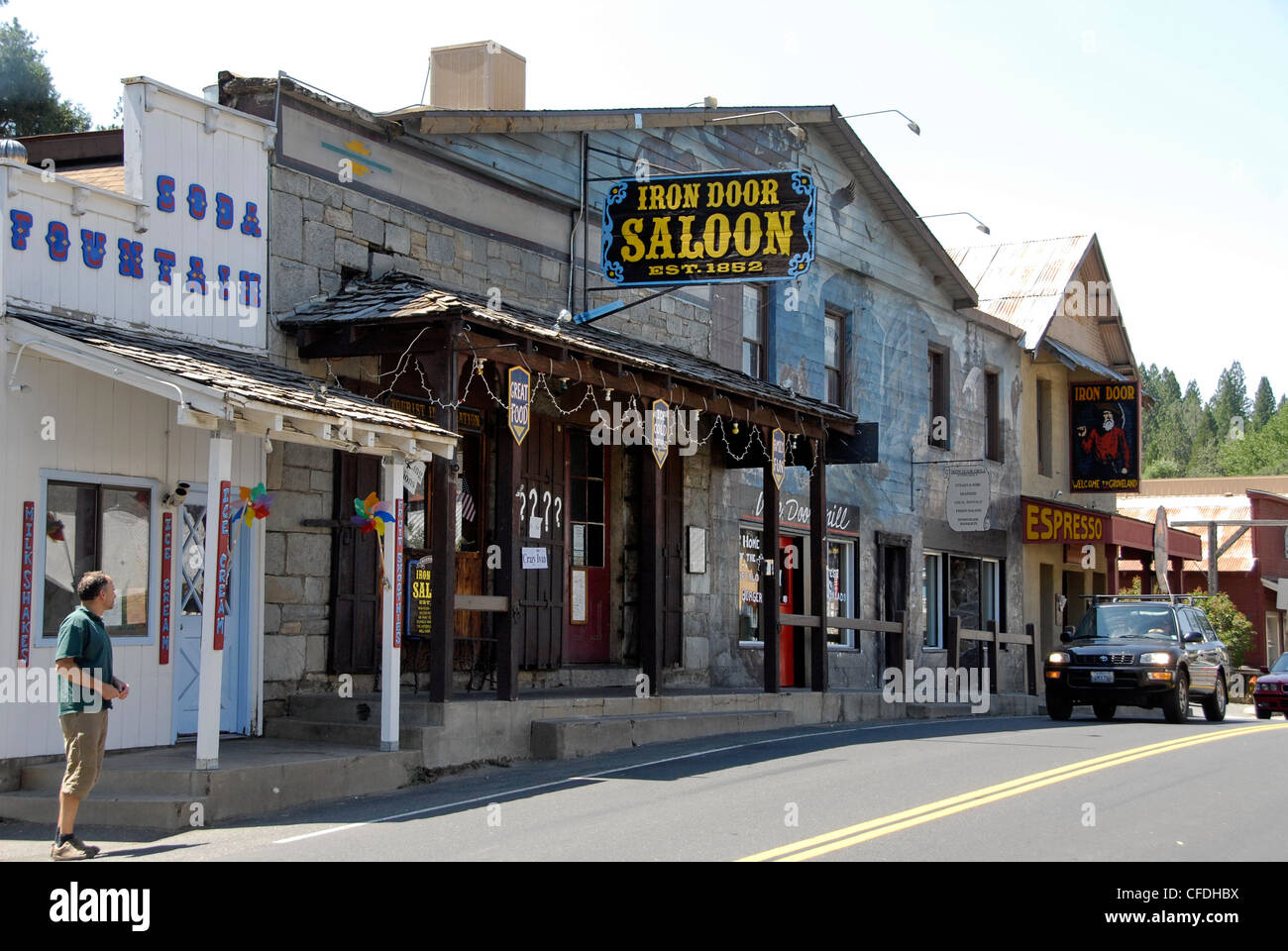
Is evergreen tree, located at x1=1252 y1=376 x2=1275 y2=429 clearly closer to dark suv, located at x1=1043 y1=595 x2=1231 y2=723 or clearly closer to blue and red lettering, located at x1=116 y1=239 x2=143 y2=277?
dark suv, located at x1=1043 y1=595 x2=1231 y2=723

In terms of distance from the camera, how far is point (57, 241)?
35.4 feet

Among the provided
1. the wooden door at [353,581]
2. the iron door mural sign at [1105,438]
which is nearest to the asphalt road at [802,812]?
the wooden door at [353,581]

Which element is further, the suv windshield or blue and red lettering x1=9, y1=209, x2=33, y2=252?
the suv windshield

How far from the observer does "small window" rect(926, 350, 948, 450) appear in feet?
83.0

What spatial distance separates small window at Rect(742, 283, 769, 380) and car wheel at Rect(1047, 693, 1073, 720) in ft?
19.8

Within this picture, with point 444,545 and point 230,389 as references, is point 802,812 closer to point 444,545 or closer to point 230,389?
point 444,545

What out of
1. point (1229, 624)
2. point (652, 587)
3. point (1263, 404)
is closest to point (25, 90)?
point (652, 587)

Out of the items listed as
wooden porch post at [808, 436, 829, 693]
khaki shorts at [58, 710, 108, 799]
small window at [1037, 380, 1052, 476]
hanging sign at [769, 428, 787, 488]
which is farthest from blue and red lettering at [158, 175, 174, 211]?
small window at [1037, 380, 1052, 476]

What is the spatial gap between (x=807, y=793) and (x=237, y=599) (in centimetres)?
525

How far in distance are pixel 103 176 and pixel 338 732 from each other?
5393mm

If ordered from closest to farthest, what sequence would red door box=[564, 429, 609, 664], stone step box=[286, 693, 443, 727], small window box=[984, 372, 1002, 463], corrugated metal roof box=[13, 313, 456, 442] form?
corrugated metal roof box=[13, 313, 456, 442]
stone step box=[286, 693, 443, 727]
red door box=[564, 429, 609, 664]
small window box=[984, 372, 1002, 463]

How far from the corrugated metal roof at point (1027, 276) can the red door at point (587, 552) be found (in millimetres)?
14136

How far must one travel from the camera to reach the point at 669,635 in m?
17.9
